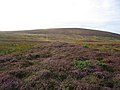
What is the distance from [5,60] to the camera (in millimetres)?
22984

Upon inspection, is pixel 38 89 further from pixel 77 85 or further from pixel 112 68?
pixel 112 68

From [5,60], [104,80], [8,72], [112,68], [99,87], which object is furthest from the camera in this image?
[5,60]

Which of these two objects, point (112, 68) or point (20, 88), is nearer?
point (20, 88)

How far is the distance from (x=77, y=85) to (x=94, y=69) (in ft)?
12.7

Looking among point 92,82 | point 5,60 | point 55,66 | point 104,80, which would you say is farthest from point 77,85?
point 5,60

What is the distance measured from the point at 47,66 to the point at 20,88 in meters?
4.82

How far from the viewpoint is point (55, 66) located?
1905 centimetres

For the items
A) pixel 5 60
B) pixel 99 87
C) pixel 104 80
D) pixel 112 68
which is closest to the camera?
pixel 99 87

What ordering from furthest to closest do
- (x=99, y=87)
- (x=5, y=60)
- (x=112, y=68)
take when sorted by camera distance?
(x=5, y=60), (x=112, y=68), (x=99, y=87)

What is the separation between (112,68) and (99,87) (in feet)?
16.2

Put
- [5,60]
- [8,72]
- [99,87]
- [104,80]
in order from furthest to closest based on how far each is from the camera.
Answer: [5,60], [8,72], [104,80], [99,87]

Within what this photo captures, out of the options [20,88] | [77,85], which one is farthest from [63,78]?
[20,88]

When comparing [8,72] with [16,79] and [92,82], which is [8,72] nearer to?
[16,79]

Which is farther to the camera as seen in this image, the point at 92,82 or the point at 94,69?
the point at 94,69
